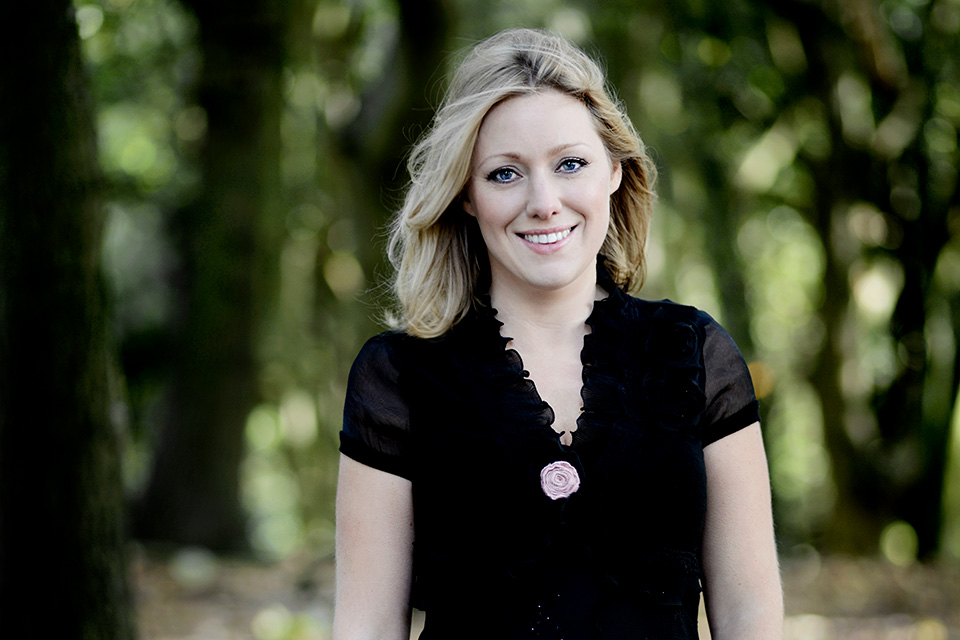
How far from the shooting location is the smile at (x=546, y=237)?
2.46m

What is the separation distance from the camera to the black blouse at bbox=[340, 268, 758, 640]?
231 centimetres

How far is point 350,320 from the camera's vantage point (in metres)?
13.9

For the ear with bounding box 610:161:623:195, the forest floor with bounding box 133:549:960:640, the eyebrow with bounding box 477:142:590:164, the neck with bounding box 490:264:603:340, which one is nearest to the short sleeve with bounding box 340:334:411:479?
the neck with bounding box 490:264:603:340

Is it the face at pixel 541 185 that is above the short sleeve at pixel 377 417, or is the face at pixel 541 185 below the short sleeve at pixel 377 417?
above

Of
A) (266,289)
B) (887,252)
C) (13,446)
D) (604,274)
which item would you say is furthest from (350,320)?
(604,274)

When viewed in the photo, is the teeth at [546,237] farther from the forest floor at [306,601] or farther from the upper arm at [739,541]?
the forest floor at [306,601]

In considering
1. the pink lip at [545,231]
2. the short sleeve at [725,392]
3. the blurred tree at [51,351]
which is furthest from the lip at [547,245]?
the blurred tree at [51,351]

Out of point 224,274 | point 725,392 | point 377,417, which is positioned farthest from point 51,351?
point 224,274

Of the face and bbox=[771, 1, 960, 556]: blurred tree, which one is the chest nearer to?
the face

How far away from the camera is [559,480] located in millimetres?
2318

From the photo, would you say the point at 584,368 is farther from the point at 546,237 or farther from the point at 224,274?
the point at 224,274

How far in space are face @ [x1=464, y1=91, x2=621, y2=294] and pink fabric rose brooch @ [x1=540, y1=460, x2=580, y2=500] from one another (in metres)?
0.44

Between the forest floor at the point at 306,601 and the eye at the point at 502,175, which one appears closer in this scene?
the eye at the point at 502,175

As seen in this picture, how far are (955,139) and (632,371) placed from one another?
9.42 metres
